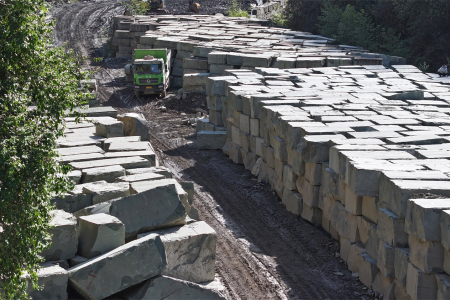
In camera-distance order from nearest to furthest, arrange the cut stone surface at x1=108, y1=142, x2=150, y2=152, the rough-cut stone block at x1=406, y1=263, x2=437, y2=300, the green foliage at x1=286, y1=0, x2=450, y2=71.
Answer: the rough-cut stone block at x1=406, y1=263, x2=437, y2=300
the cut stone surface at x1=108, y1=142, x2=150, y2=152
the green foliage at x1=286, y1=0, x2=450, y2=71

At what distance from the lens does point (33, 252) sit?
6.61 m

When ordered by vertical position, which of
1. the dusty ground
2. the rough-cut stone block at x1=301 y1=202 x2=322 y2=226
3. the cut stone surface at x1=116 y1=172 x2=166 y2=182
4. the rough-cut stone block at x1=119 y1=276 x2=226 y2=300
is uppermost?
the cut stone surface at x1=116 y1=172 x2=166 y2=182

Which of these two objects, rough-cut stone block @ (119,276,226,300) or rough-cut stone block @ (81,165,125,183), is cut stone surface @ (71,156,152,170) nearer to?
rough-cut stone block @ (81,165,125,183)

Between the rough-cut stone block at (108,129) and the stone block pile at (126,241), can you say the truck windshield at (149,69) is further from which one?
the stone block pile at (126,241)

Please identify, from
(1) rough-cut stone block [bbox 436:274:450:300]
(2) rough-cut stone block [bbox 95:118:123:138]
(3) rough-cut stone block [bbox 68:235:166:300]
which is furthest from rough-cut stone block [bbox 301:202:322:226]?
(3) rough-cut stone block [bbox 68:235:166:300]

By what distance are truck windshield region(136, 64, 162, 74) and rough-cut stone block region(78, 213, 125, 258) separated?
16207 mm

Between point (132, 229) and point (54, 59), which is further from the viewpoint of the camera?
point (132, 229)

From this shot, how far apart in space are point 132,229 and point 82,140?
4.72 m

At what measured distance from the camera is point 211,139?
708 inches

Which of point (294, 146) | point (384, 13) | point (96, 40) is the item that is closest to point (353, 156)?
point (294, 146)

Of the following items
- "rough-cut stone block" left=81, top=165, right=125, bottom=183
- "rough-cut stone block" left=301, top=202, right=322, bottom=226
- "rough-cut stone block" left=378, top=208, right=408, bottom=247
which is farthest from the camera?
"rough-cut stone block" left=301, top=202, right=322, bottom=226

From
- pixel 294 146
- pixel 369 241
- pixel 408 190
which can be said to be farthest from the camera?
pixel 294 146

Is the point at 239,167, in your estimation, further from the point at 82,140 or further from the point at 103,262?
the point at 103,262

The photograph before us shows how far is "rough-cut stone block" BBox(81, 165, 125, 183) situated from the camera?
10578 millimetres
